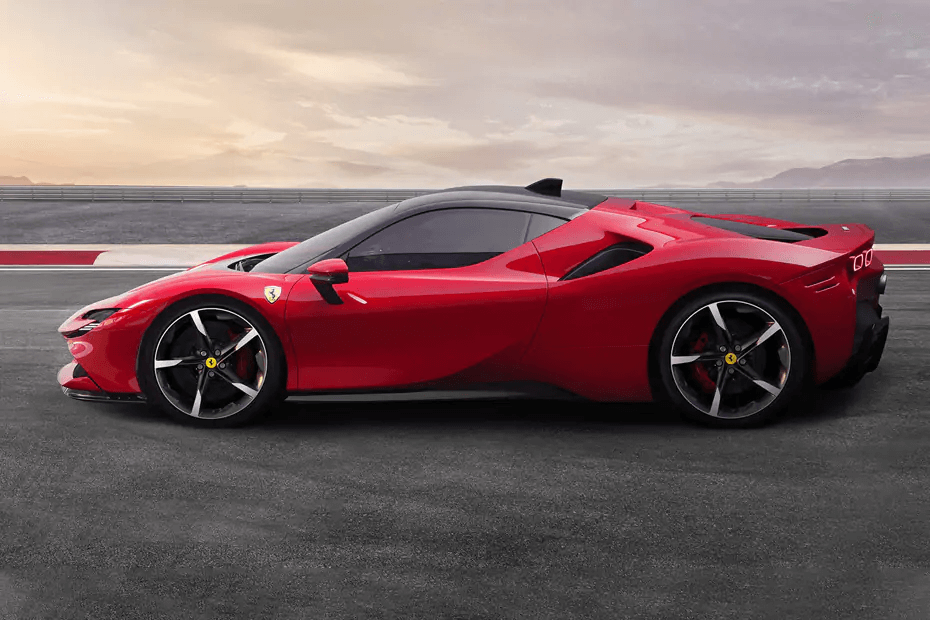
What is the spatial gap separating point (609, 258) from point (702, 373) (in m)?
0.74

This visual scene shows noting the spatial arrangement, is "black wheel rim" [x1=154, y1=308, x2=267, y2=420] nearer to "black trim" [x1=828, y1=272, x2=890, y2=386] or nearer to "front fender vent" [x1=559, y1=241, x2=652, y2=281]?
"front fender vent" [x1=559, y1=241, x2=652, y2=281]

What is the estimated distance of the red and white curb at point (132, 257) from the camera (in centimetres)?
1570

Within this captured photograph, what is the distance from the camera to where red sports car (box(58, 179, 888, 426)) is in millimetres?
4977

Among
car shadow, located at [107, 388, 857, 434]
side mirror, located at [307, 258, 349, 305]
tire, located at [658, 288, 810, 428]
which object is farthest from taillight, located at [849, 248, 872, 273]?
side mirror, located at [307, 258, 349, 305]

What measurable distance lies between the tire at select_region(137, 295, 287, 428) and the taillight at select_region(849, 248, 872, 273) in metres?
2.95

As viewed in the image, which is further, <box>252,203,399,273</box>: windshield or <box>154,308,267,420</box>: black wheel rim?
<box>252,203,399,273</box>: windshield

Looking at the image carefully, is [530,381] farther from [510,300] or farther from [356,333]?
[356,333]

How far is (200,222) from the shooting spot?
34969 mm

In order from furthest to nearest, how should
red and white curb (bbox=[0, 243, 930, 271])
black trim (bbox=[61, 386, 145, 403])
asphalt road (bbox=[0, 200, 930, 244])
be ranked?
asphalt road (bbox=[0, 200, 930, 244]) → red and white curb (bbox=[0, 243, 930, 271]) → black trim (bbox=[61, 386, 145, 403])

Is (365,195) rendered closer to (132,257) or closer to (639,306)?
(132,257)

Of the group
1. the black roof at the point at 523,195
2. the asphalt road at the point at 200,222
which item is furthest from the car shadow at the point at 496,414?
the asphalt road at the point at 200,222

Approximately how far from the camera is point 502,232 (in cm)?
517

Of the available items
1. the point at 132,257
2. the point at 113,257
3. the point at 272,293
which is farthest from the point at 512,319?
the point at 113,257

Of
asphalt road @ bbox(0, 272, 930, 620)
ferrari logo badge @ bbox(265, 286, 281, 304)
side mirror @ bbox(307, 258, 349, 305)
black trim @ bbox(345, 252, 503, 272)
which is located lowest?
asphalt road @ bbox(0, 272, 930, 620)
